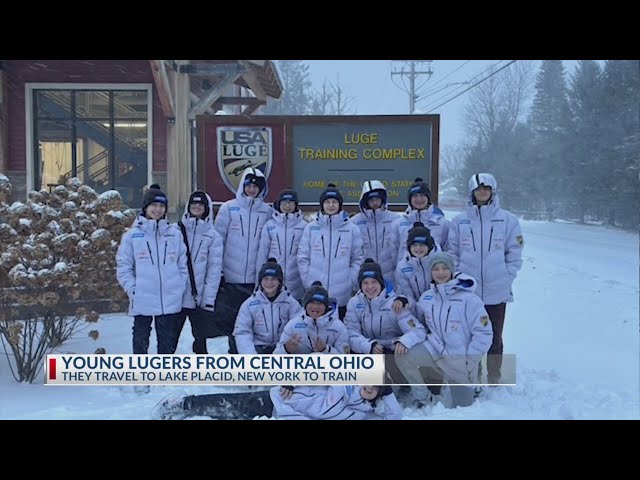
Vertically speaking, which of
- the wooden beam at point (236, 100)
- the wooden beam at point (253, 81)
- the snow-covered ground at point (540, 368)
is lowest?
the snow-covered ground at point (540, 368)

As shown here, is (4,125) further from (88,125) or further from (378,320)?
(378,320)

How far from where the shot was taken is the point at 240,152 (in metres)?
4.60

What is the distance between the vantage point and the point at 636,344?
5.59m

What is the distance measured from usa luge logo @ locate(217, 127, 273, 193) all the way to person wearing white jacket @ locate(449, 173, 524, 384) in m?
1.64

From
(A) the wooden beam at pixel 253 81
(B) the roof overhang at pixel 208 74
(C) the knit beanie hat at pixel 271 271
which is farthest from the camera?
(A) the wooden beam at pixel 253 81

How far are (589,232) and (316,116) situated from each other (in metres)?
16.5

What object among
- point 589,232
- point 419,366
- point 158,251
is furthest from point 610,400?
point 589,232

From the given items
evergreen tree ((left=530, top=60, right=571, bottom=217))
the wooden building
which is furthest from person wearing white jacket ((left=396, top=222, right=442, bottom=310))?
evergreen tree ((left=530, top=60, right=571, bottom=217))

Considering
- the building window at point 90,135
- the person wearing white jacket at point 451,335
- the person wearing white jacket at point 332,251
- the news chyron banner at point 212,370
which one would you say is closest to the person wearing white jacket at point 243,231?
the person wearing white jacket at point 332,251

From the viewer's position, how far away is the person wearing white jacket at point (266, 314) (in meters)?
3.63

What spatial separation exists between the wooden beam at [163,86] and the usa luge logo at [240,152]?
1917 millimetres

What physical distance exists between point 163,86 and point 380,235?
3.50 meters

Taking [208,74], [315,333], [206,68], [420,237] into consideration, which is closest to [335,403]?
[315,333]

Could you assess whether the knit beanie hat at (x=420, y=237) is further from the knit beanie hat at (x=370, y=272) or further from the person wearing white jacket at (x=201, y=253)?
the person wearing white jacket at (x=201, y=253)
